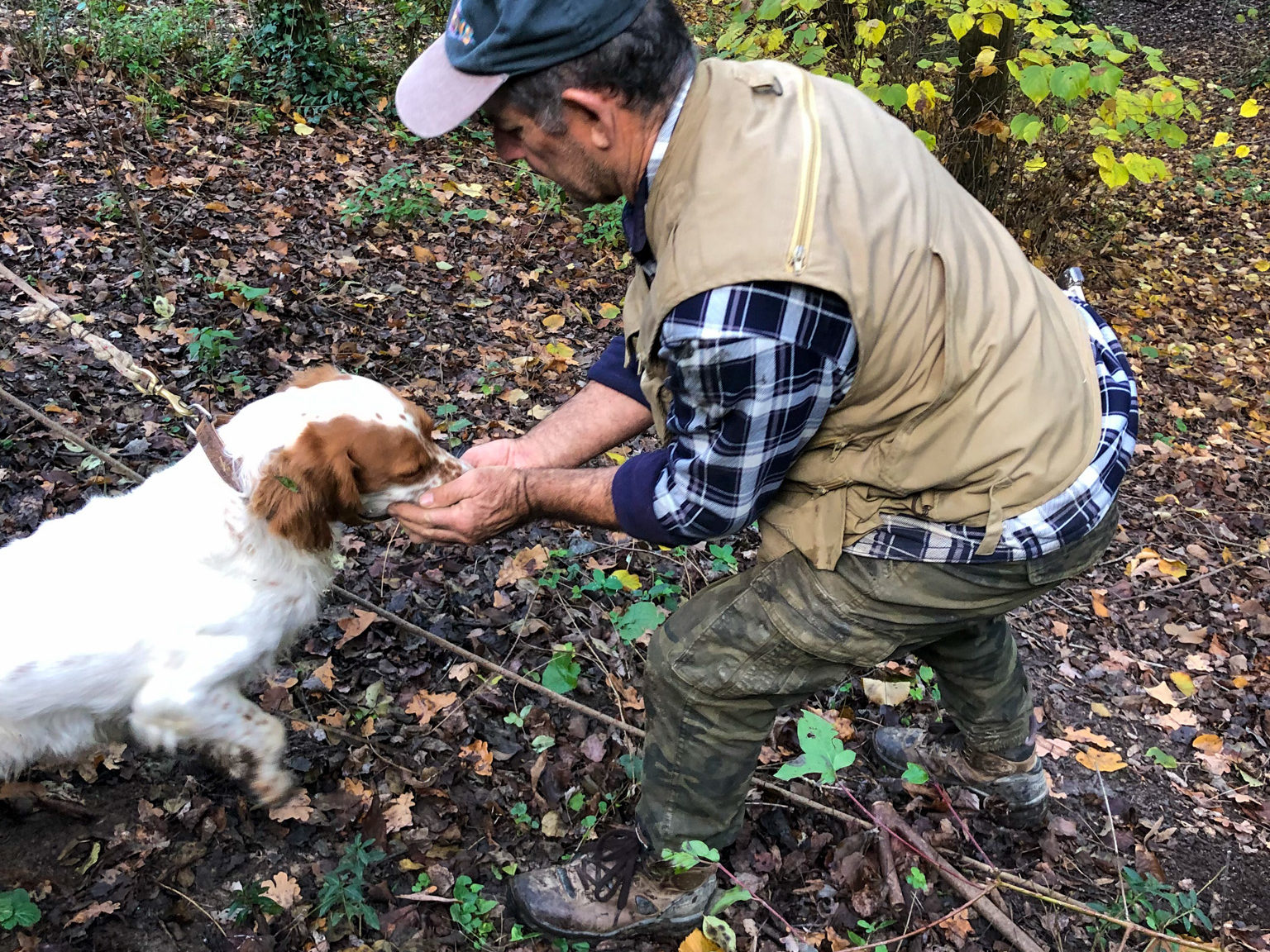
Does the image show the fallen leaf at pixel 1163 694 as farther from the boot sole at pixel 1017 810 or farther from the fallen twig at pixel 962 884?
the fallen twig at pixel 962 884

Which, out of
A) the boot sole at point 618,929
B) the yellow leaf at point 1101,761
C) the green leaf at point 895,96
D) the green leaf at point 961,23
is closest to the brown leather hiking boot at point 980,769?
the yellow leaf at point 1101,761

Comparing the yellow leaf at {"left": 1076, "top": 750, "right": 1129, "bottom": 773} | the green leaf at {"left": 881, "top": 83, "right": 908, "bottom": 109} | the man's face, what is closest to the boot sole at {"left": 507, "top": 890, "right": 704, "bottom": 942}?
the yellow leaf at {"left": 1076, "top": 750, "right": 1129, "bottom": 773}

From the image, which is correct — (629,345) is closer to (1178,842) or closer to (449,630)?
(449,630)

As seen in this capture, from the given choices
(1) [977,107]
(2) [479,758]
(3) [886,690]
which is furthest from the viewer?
(1) [977,107]

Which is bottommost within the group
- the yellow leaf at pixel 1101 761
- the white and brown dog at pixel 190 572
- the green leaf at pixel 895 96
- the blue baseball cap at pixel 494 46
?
the yellow leaf at pixel 1101 761

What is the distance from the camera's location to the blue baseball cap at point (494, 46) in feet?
6.06

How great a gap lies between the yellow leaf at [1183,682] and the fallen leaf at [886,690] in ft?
5.10

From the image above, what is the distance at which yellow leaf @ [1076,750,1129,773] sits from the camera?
405 cm

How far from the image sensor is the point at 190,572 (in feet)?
9.02

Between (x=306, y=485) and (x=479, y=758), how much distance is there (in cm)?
145

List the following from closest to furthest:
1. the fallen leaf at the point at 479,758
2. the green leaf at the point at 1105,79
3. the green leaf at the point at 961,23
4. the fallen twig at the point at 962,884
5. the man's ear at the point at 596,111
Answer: the man's ear at the point at 596,111 < the fallen twig at the point at 962,884 < the fallen leaf at the point at 479,758 < the green leaf at the point at 1105,79 < the green leaf at the point at 961,23

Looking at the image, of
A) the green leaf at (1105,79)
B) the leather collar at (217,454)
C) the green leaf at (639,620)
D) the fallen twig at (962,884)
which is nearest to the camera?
the leather collar at (217,454)

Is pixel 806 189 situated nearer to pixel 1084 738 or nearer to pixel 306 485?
pixel 306 485

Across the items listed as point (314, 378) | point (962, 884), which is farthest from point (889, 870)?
point (314, 378)
